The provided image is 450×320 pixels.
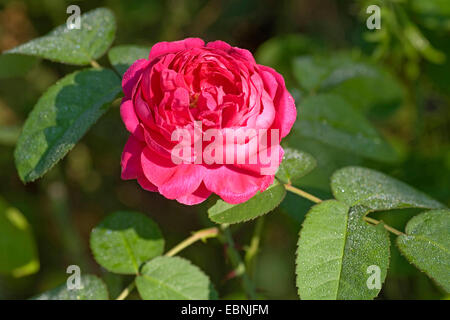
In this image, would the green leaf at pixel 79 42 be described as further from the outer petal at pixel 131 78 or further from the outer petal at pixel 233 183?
the outer petal at pixel 233 183

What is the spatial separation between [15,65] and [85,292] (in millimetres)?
772

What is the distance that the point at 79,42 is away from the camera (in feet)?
3.75

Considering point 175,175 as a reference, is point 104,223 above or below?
below

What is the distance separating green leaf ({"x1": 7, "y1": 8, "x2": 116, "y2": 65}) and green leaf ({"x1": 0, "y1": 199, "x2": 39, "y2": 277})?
2.12 ft

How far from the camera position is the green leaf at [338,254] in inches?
31.8

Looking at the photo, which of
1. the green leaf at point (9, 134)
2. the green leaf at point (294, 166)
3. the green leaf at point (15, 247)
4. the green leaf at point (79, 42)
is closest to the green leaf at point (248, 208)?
the green leaf at point (294, 166)

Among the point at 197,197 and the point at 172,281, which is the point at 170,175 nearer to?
the point at 197,197

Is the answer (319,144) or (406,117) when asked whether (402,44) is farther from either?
(319,144)

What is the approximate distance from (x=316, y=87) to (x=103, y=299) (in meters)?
0.89

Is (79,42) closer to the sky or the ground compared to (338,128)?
closer to the sky

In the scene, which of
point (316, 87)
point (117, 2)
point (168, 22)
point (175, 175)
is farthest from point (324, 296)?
point (117, 2)

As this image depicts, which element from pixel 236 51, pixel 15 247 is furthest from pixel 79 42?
pixel 15 247

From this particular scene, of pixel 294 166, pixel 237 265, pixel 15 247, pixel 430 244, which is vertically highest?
pixel 294 166

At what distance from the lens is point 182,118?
766 millimetres
